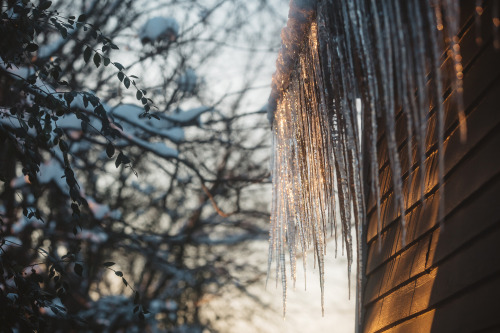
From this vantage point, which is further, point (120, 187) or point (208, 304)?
point (208, 304)

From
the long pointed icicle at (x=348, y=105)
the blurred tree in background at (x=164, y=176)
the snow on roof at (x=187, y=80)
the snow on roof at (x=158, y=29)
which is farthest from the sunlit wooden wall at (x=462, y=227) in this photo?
the snow on roof at (x=187, y=80)

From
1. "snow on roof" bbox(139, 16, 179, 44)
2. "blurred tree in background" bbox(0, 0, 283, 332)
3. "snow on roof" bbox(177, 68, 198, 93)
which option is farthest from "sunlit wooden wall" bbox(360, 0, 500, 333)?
"snow on roof" bbox(177, 68, 198, 93)

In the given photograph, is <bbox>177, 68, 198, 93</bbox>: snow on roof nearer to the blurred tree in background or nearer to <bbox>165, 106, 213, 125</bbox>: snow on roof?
the blurred tree in background

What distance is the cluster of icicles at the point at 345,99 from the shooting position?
4.07 ft

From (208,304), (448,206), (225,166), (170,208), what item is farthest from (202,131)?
(448,206)

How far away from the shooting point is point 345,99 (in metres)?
1.60

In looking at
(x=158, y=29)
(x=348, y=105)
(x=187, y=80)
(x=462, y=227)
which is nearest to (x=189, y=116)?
(x=187, y=80)

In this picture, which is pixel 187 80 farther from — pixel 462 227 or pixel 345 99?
pixel 462 227

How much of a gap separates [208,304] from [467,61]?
7.47m

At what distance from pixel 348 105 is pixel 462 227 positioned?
54 centimetres

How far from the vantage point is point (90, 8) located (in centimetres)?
700

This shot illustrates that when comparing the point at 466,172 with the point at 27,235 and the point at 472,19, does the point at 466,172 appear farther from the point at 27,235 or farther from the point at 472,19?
the point at 27,235

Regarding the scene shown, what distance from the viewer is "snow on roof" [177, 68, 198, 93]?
7.58 meters

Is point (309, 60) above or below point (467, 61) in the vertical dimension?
above
